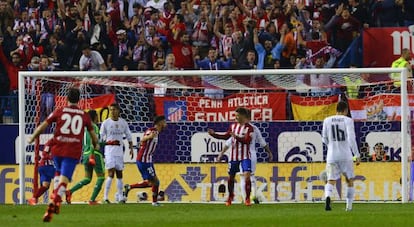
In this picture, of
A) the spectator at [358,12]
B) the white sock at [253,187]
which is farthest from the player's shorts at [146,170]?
the spectator at [358,12]

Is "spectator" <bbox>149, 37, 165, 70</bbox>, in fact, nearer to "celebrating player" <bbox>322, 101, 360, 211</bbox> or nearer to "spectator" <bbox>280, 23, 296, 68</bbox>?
"spectator" <bbox>280, 23, 296, 68</bbox>

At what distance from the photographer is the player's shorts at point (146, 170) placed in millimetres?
26164

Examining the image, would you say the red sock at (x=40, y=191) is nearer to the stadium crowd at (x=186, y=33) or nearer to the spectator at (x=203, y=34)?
the stadium crowd at (x=186, y=33)

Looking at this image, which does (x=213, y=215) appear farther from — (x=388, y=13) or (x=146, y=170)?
(x=388, y=13)

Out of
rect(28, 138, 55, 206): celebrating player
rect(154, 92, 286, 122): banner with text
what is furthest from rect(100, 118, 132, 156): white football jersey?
rect(154, 92, 286, 122): banner with text

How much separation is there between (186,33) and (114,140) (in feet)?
19.7

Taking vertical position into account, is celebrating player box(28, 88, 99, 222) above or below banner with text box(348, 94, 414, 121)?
below

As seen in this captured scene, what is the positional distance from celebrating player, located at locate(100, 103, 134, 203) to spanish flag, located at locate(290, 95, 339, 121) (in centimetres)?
368

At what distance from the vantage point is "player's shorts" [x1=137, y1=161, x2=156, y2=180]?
26.2 metres

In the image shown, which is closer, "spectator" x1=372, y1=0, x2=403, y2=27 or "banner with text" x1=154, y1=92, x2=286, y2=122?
"banner with text" x1=154, y1=92, x2=286, y2=122

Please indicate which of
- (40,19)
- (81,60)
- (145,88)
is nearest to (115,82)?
(145,88)

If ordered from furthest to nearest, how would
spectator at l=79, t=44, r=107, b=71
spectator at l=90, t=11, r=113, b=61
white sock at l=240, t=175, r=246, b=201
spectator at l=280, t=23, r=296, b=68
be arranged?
spectator at l=90, t=11, r=113, b=61 < spectator at l=79, t=44, r=107, b=71 < spectator at l=280, t=23, r=296, b=68 < white sock at l=240, t=175, r=246, b=201

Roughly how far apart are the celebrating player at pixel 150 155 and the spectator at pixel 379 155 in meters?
4.56

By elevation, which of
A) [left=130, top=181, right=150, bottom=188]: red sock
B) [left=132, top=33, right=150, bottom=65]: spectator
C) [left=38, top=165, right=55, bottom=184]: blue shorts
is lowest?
[left=130, top=181, right=150, bottom=188]: red sock
